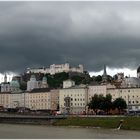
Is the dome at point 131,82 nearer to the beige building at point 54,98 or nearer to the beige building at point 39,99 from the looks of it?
the beige building at point 54,98

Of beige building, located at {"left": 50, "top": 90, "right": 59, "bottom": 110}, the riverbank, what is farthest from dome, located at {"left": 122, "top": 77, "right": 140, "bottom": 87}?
the riverbank

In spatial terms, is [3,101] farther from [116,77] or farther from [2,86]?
[116,77]

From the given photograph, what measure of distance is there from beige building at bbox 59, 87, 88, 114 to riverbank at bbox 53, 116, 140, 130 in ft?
115

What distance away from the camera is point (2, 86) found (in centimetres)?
15612

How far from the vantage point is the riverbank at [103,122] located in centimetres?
5847

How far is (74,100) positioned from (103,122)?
1857 inches

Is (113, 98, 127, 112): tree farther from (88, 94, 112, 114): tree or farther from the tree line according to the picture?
(88, 94, 112, 114): tree

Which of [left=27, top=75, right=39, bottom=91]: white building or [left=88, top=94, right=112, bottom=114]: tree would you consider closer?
[left=88, top=94, right=112, bottom=114]: tree

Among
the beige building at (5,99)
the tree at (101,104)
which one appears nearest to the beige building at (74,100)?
the tree at (101,104)

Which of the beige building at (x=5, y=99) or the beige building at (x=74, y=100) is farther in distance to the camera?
the beige building at (x=5, y=99)

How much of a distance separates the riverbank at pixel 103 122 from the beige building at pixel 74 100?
35.2m

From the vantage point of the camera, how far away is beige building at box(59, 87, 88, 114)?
10775 centimetres

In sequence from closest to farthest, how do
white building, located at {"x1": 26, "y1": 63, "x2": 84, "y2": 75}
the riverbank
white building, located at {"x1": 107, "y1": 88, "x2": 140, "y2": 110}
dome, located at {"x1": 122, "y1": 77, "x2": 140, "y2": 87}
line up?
1. the riverbank
2. white building, located at {"x1": 107, "y1": 88, "x2": 140, "y2": 110}
3. dome, located at {"x1": 122, "y1": 77, "x2": 140, "y2": 87}
4. white building, located at {"x1": 26, "y1": 63, "x2": 84, "y2": 75}

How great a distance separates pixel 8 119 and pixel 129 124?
31537mm
